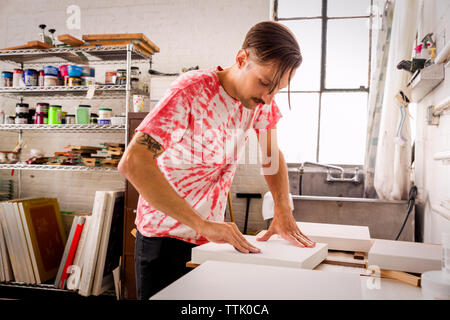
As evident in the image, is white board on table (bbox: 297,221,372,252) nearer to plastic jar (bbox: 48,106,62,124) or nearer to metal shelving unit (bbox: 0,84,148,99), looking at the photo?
metal shelving unit (bbox: 0,84,148,99)

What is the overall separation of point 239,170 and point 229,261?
8.52 feet

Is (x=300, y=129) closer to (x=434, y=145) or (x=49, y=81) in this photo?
(x=434, y=145)

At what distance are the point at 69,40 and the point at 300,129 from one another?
2.23 meters

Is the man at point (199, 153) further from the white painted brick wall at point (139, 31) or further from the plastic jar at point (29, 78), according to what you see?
the plastic jar at point (29, 78)

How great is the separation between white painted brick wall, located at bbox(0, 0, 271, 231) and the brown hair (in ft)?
8.12

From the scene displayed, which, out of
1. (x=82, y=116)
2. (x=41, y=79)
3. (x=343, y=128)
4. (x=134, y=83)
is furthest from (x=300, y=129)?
(x=41, y=79)

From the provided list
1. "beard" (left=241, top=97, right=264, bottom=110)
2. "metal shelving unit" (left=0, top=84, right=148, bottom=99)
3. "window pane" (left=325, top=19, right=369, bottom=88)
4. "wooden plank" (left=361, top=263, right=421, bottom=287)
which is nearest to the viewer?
"wooden plank" (left=361, top=263, right=421, bottom=287)

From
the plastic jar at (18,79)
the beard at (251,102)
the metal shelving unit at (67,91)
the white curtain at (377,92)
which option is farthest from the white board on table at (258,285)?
the plastic jar at (18,79)

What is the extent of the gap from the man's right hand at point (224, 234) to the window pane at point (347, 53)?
295 cm

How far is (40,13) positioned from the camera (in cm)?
390

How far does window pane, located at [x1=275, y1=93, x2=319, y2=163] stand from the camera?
3.57 meters

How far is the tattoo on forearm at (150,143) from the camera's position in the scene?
84 cm

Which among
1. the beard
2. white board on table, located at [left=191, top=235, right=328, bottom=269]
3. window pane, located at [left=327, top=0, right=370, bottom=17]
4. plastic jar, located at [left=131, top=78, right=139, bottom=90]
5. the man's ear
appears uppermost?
window pane, located at [left=327, top=0, right=370, bottom=17]

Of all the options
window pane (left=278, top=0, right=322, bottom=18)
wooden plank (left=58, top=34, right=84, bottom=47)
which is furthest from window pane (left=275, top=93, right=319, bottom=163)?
wooden plank (left=58, top=34, right=84, bottom=47)
